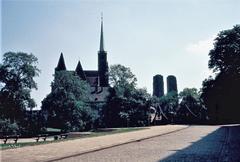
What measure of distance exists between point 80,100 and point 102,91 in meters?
32.4

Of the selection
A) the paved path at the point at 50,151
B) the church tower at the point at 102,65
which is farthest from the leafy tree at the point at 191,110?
the paved path at the point at 50,151

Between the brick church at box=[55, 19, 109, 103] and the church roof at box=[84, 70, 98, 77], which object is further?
the church roof at box=[84, 70, 98, 77]

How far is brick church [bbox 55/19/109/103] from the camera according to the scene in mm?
88094

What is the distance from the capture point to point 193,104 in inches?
3371

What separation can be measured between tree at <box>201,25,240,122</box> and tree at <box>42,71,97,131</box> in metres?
22.7

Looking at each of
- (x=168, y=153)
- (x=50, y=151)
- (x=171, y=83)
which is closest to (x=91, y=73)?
(x=171, y=83)

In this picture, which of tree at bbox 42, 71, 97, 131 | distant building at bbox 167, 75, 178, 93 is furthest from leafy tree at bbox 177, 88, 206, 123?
distant building at bbox 167, 75, 178, 93

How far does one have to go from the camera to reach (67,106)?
54344 millimetres

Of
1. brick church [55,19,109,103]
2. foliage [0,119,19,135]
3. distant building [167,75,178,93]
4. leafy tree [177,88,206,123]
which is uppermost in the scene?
distant building [167,75,178,93]

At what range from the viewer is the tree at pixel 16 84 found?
158ft

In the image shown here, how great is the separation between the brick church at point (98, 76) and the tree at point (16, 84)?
118 ft

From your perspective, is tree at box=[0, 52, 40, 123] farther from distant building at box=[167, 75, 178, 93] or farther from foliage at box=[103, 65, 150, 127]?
distant building at box=[167, 75, 178, 93]

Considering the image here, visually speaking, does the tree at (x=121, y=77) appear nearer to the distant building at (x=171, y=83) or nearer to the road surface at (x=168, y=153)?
the road surface at (x=168, y=153)

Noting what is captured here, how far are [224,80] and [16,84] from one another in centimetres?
3354
